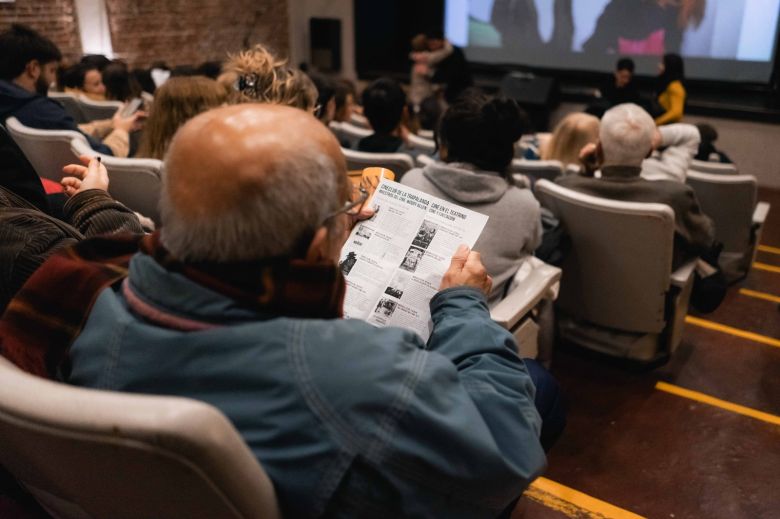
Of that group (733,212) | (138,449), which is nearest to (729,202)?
(733,212)

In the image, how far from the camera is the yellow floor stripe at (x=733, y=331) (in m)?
2.82

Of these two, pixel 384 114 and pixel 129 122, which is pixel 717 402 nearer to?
pixel 384 114

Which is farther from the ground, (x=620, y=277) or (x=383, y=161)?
(x=383, y=161)

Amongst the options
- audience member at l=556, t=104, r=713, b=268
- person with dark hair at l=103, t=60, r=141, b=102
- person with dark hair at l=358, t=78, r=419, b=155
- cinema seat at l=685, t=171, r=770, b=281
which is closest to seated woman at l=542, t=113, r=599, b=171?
cinema seat at l=685, t=171, r=770, b=281

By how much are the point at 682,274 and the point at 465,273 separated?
146 cm

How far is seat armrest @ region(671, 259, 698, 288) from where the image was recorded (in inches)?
87.9

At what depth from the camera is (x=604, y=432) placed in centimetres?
218

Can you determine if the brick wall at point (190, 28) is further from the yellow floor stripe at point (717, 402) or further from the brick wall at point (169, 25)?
the yellow floor stripe at point (717, 402)

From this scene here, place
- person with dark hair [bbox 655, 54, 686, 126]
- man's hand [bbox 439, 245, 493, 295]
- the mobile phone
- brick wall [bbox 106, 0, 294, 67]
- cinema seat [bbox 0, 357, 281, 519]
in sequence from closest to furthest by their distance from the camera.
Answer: cinema seat [bbox 0, 357, 281, 519] < man's hand [bbox 439, 245, 493, 295] < the mobile phone < person with dark hair [bbox 655, 54, 686, 126] < brick wall [bbox 106, 0, 294, 67]

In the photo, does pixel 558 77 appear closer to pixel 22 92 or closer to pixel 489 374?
pixel 22 92

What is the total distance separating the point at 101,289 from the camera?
0.90 metres

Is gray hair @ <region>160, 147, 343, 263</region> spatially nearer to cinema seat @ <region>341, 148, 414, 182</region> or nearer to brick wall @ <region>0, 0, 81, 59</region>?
cinema seat @ <region>341, 148, 414, 182</region>

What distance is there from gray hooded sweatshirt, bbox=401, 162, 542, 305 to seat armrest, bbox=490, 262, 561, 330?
6 centimetres

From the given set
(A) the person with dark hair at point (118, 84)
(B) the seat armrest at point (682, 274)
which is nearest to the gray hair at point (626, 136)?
(B) the seat armrest at point (682, 274)
